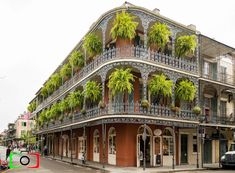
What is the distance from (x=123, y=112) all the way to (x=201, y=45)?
9.71 metres

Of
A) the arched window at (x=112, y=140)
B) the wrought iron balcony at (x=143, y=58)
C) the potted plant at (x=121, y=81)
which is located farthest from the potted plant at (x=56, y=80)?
the potted plant at (x=121, y=81)

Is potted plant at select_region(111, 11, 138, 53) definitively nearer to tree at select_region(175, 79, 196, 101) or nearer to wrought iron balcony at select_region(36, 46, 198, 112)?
wrought iron balcony at select_region(36, 46, 198, 112)

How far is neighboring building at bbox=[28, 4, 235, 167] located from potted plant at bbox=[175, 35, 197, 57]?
0.54m

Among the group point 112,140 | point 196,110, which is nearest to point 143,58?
point 196,110

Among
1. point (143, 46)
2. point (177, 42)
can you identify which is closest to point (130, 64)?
point (143, 46)

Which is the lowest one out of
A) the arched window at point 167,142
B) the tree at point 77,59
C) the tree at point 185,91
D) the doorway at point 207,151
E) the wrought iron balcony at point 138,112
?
the doorway at point 207,151

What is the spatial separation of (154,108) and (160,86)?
1.56m

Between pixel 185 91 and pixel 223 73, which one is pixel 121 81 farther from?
pixel 223 73

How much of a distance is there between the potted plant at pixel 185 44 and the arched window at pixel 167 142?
6.04m

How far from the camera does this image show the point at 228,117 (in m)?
30.6

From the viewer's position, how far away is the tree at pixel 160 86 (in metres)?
22.8

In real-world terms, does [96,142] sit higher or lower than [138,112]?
lower

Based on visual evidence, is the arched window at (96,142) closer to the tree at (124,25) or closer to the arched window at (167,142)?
the arched window at (167,142)

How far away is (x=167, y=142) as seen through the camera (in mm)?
26281
